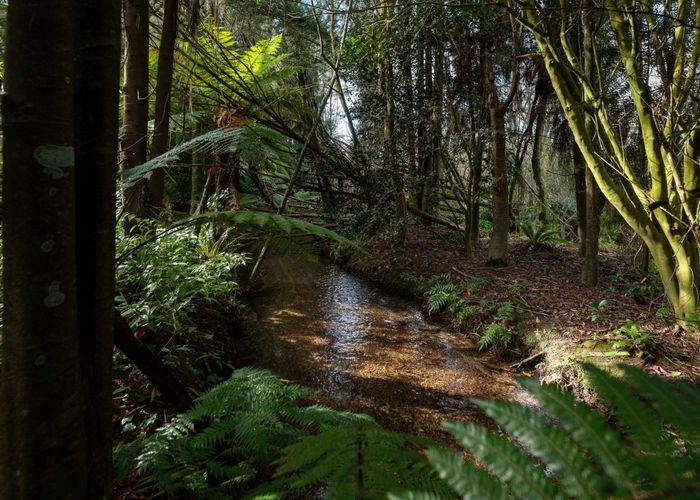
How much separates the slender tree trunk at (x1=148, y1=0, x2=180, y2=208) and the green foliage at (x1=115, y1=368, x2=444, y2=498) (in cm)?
197

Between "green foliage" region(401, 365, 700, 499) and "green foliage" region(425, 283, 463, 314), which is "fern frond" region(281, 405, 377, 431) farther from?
"green foliage" region(425, 283, 463, 314)

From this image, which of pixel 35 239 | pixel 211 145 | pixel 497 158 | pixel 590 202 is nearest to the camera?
pixel 35 239

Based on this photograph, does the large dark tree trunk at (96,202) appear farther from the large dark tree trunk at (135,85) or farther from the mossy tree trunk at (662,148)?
the mossy tree trunk at (662,148)

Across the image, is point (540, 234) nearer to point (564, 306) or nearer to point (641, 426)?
point (564, 306)

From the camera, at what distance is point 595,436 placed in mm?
497

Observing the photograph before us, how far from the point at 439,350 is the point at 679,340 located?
1992mm

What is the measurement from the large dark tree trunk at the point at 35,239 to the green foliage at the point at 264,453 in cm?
48

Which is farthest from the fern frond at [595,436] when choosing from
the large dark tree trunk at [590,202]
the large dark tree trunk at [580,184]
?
the large dark tree trunk at [580,184]

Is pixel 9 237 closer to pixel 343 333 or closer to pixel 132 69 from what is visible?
pixel 132 69

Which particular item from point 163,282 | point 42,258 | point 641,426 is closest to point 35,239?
point 42,258

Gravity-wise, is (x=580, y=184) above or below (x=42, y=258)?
above

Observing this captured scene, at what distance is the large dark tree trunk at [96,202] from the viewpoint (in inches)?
33.9

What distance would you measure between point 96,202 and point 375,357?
3.14 m

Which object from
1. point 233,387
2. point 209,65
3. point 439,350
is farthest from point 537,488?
point 209,65
